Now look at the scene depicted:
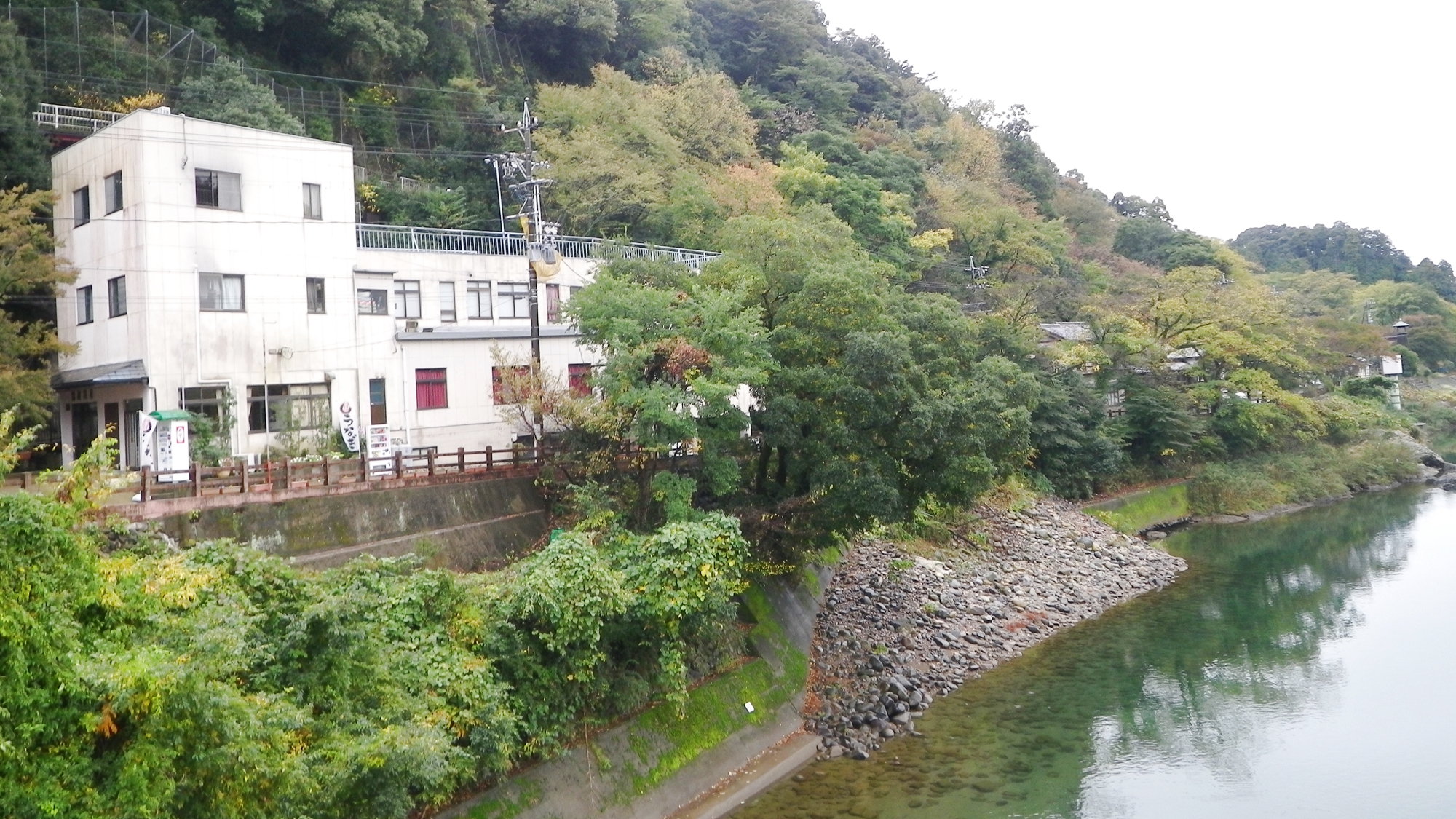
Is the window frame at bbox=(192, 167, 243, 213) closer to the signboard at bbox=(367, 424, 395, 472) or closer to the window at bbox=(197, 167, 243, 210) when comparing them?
the window at bbox=(197, 167, 243, 210)

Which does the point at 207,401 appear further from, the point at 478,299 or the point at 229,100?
the point at 229,100

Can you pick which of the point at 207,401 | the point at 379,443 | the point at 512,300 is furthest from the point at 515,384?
the point at 512,300

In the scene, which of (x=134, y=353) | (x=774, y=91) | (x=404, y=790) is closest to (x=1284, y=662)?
(x=404, y=790)

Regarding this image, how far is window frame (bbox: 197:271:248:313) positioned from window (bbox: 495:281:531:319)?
7.43 meters

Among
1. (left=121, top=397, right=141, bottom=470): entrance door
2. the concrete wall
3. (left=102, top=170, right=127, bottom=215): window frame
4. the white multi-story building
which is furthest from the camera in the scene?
(left=102, top=170, right=127, bottom=215): window frame

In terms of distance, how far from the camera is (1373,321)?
8050 cm

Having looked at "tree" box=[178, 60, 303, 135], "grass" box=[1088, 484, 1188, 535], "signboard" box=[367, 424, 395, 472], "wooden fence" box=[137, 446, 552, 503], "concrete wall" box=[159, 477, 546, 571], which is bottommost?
"grass" box=[1088, 484, 1188, 535]

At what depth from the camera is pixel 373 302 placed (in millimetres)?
27891

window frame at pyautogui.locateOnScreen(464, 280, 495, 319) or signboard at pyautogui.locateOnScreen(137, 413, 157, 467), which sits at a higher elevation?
window frame at pyautogui.locateOnScreen(464, 280, 495, 319)

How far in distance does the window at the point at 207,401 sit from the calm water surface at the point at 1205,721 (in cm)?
1541

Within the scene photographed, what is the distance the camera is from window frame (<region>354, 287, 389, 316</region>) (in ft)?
90.2

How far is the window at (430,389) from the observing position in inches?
1088

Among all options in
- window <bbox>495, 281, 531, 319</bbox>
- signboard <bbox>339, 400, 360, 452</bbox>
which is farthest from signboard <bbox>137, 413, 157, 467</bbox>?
window <bbox>495, 281, 531, 319</bbox>

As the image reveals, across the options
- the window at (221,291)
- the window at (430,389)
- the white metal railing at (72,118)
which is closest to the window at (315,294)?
the window at (221,291)
